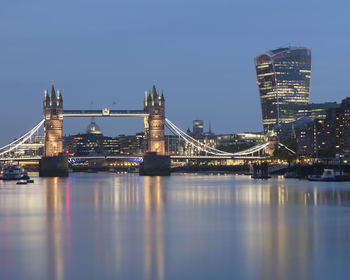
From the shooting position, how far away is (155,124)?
11062 cm

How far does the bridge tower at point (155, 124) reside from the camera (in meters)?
110

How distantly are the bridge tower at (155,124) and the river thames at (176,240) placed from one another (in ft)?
221

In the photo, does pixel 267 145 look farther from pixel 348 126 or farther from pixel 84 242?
pixel 84 242

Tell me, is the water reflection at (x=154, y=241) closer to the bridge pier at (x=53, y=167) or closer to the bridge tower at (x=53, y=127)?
the bridge pier at (x=53, y=167)

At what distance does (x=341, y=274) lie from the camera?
18.2 metres

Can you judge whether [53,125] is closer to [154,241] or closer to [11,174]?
[11,174]

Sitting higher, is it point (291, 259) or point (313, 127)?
point (313, 127)

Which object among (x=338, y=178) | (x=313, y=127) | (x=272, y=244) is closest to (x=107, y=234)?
(x=272, y=244)

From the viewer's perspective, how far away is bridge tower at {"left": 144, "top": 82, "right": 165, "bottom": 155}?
4313 inches

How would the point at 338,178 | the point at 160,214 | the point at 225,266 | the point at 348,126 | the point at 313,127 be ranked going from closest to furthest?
1. the point at 225,266
2. the point at 160,214
3. the point at 338,178
4. the point at 348,126
5. the point at 313,127

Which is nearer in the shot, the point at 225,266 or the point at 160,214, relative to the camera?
the point at 225,266

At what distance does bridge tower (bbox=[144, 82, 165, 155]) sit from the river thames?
2653 inches

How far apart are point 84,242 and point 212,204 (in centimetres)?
1855

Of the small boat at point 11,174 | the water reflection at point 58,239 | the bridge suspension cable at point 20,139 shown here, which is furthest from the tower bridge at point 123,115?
the water reflection at point 58,239
